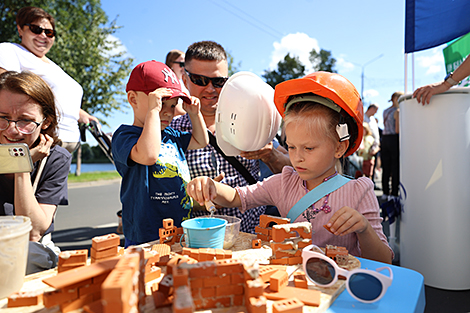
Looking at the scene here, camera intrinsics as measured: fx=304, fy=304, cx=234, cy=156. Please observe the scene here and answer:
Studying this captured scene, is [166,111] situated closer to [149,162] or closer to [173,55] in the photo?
[149,162]

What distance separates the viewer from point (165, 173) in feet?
5.89

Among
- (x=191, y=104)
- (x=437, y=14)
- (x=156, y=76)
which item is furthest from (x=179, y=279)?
(x=437, y=14)

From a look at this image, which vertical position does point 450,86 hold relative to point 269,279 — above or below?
above

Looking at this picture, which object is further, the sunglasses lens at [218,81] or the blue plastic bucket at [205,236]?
the sunglasses lens at [218,81]

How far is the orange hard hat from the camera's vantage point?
1.40 m

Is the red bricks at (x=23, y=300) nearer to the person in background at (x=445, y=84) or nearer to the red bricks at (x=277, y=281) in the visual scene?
the red bricks at (x=277, y=281)

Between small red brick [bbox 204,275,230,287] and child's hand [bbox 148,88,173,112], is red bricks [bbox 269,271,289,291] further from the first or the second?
child's hand [bbox 148,88,173,112]

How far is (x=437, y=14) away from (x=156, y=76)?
123 inches

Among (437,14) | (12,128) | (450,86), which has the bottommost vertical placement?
(12,128)

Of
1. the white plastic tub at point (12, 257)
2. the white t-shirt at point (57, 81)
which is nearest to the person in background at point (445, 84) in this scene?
the white plastic tub at point (12, 257)

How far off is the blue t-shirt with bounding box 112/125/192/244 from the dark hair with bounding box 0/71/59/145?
1.24 ft

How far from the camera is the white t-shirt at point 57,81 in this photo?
2.81 meters

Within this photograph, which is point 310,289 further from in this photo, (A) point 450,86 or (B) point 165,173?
(A) point 450,86

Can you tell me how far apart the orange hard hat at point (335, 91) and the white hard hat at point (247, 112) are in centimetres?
14
